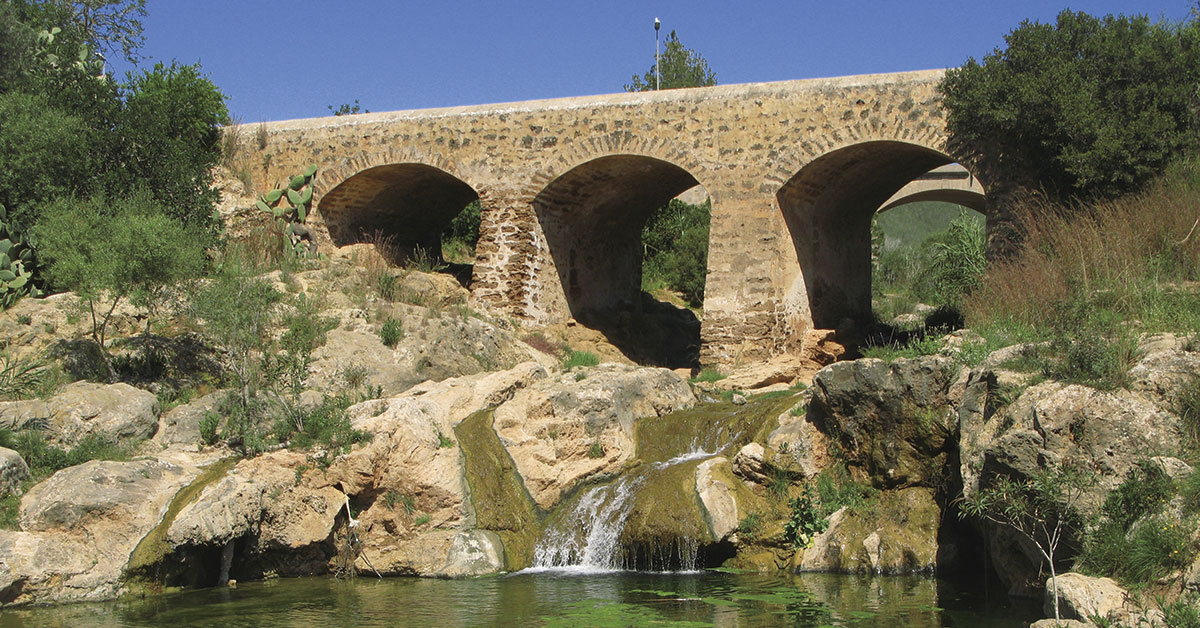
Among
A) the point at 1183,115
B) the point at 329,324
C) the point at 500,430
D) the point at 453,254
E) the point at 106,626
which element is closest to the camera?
the point at 106,626

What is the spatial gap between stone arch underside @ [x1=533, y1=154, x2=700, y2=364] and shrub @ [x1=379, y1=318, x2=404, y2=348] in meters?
3.50

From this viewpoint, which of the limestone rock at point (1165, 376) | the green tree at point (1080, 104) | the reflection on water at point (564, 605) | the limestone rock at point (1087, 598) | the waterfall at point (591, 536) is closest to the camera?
the limestone rock at point (1087, 598)

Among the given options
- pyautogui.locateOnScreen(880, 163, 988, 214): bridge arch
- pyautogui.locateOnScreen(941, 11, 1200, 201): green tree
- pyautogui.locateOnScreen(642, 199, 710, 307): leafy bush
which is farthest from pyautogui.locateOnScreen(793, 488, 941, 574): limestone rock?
pyautogui.locateOnScreen(880, 163, 988, 214): bridge arch

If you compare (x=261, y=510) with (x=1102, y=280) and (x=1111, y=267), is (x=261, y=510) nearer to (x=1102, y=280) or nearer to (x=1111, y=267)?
(x=1102, y=280)

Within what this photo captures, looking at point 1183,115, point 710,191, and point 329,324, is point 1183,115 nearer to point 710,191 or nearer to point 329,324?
point 710,191

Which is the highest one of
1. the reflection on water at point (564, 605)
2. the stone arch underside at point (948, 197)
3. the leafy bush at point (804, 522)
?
the stone arch underside at point (948, 197)

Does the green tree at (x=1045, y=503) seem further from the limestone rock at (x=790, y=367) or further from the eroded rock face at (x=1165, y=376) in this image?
the limestone rock at (x=790, y=367)

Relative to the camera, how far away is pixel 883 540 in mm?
9391

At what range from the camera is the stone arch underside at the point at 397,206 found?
722 inches

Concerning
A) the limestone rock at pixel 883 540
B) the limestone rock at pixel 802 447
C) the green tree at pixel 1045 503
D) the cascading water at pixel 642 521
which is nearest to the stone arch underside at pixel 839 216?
the cascading water at pixel 642 521

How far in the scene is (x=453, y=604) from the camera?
838 cm

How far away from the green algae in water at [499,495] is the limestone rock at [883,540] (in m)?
2.55

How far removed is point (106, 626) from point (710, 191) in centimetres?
1040

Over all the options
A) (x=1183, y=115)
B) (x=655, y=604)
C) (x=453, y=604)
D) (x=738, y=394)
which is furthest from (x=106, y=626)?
(x=1183, y=115)
